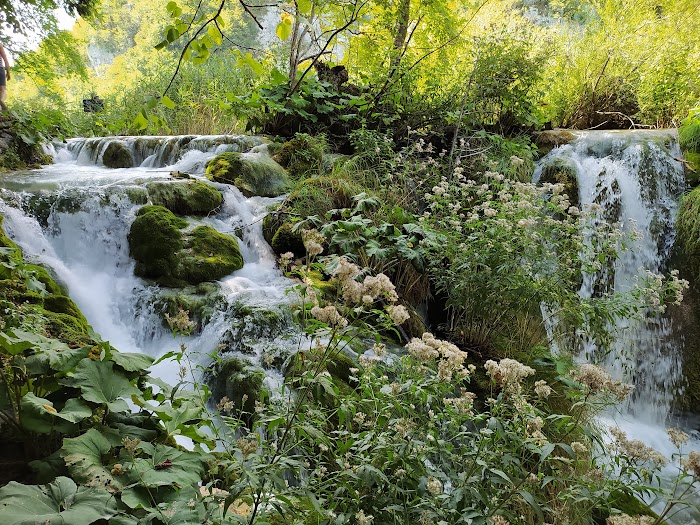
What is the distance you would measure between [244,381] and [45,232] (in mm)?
2821

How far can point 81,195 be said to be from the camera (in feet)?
14.5

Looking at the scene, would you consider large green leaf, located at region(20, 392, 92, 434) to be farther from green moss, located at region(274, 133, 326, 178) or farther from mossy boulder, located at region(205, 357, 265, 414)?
green moss, located at region(274, 133, 326, 178)

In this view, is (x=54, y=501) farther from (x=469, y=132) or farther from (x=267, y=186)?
(x=469, y=132)

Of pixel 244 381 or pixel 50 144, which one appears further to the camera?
pixel 50 144

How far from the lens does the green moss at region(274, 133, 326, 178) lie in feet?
20.5

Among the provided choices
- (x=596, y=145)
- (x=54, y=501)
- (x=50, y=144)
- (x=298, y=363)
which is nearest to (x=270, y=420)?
(x=298, y=363)

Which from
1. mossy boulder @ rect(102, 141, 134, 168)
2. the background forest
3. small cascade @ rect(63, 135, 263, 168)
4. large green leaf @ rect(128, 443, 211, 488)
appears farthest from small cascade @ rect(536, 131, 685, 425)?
mossy boulder @ rect(102, 141, 134, 168)

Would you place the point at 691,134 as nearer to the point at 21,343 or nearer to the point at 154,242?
the point at 154,242

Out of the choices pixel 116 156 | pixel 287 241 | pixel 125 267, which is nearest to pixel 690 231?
pixel 287 241

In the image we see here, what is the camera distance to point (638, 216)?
5.74 meters

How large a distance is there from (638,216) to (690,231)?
0.61 meters

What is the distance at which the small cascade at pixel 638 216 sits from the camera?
16.0 feet

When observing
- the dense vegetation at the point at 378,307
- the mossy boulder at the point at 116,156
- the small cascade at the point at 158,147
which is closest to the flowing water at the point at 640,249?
the dense vegetation at the point at 378,307

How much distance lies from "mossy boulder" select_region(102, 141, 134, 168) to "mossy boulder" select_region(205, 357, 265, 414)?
5687 millimetres
